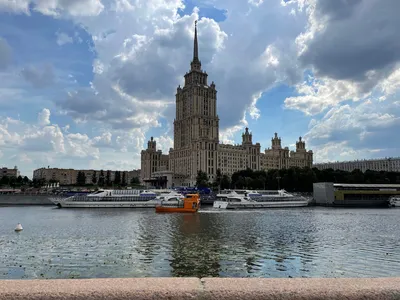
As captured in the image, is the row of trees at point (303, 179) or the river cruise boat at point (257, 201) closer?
the river cruise boat at point (257, 201)

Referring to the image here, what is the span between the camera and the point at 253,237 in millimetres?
37031

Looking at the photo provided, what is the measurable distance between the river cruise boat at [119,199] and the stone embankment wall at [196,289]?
3458 inches

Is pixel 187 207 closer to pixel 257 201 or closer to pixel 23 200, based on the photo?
pixel 257 201

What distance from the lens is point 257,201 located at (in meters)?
99.9

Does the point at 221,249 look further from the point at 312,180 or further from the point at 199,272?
the point at 312,180

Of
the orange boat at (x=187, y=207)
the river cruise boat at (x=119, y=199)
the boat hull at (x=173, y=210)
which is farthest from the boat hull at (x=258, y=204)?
the boat hull at (x=173, y=210)

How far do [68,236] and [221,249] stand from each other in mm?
17843

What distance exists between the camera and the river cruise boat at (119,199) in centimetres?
9531

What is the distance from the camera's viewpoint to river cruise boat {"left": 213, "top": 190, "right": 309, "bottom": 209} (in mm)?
92625

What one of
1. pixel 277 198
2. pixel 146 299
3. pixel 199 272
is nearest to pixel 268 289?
pixel 146 299

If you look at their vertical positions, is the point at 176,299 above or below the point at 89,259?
above

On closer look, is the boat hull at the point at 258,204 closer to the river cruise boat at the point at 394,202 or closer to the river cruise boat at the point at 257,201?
the river cruise boat at the point at 257,201

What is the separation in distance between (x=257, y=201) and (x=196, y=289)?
96830mm

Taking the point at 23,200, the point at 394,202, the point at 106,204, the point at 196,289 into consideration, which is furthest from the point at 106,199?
the point at 196,289
